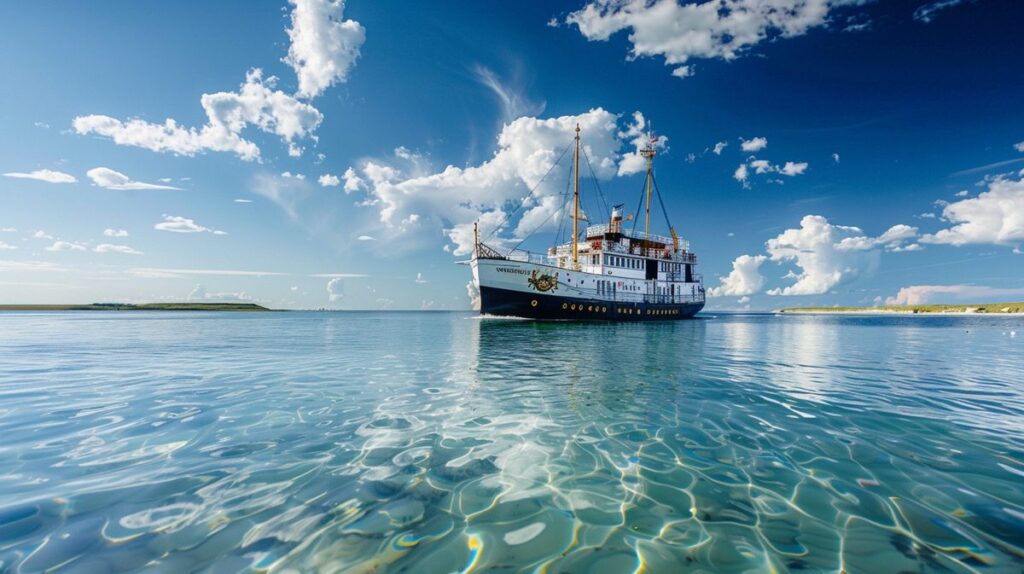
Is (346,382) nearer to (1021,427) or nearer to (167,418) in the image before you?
(167,418)

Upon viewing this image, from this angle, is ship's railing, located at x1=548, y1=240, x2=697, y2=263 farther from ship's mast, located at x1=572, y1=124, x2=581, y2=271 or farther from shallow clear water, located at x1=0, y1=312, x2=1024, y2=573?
shallow clear water, located at x1=0, y1=312, x2=1024, y2=573

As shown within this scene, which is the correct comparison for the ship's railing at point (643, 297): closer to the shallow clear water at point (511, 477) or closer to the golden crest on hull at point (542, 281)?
the golden crest on hull at point (542, 281)

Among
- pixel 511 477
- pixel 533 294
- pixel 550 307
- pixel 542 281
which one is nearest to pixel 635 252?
pixel 550 307

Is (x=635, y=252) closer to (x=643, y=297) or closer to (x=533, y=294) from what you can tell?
(x=643, y=297)

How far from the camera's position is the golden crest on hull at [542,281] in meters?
35.1

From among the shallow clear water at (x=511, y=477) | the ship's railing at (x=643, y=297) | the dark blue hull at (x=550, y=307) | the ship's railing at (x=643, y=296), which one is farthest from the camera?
the ship's railing at (x=643, y=297)

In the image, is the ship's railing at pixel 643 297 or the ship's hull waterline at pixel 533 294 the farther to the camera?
the ship's railing at pixel 643 297

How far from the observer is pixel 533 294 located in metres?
35.2

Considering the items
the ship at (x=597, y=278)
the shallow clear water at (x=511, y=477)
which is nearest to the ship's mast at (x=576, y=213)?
the ship at (x=597, y=278)

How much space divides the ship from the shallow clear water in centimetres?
2646

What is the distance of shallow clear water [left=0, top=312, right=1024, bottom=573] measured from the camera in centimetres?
284

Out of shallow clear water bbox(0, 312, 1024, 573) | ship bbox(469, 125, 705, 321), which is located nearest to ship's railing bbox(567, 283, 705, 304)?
ship bbox(469, 125, 705, 321)

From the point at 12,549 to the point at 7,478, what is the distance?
7.23 ft

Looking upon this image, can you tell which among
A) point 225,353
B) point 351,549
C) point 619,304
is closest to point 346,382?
point 351,549
